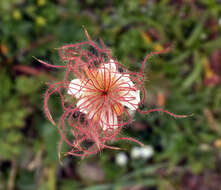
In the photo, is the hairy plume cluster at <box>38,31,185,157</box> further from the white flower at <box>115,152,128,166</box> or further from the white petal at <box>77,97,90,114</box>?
the white flower at <box>115,152,128,166</box>

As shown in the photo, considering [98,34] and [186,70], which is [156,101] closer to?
[186,70]

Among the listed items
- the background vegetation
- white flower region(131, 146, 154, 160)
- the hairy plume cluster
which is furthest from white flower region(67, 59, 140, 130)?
white flower region(131, 146, 154, 160)

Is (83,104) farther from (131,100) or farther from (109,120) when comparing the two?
(131,100)

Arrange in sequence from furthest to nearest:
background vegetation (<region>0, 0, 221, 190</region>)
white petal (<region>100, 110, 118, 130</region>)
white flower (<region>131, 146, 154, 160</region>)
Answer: white flower (<region>131, 146, 154, 160</region>)
background vegetation (<region>0, 0, 221, 190</region>)
white petal (<region>100, 110, 118, 130</region>)

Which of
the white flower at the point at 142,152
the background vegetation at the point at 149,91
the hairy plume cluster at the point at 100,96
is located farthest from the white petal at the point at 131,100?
the white flower at the point at 142,152

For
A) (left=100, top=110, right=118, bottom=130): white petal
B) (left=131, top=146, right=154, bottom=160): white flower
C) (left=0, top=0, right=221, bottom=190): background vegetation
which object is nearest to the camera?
(left=100, top=110, right=118, bottom=130): white petal

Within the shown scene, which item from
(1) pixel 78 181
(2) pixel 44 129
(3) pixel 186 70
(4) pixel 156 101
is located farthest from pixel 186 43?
(1) pixel 78 181

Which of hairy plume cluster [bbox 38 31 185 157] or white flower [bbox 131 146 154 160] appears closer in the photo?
hairy plume cluster [bbox 38 31 185 157]

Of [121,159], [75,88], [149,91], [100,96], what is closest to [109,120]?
[100,96]
